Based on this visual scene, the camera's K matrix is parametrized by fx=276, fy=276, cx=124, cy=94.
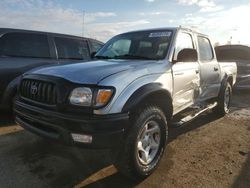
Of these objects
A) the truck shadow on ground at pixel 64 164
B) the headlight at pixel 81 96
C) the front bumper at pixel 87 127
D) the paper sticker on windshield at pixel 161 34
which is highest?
the paper sticker on windshield at pixel 161 34

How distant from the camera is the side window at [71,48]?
6.23 m

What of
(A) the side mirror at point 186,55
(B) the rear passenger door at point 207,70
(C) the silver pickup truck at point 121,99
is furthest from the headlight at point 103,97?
(B) the rear passenger door at point 207,70

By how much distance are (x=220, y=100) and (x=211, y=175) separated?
3213mm

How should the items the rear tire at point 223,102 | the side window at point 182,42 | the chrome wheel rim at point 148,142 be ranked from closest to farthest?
the chrome wheel rim at point 148,142, the side window at point 182,42, the rear tire at point 223,102

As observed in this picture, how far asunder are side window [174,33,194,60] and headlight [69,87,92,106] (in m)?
1.80

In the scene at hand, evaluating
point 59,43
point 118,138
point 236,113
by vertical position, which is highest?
point 59,43

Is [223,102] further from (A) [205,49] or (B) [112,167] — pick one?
(B) [112,167]

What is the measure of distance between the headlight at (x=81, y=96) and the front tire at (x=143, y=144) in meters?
0.60

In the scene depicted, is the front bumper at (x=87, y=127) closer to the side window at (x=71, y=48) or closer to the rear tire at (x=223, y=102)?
the side window at (x=71, y=48)

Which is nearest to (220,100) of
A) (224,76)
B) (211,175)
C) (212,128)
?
(224,76)

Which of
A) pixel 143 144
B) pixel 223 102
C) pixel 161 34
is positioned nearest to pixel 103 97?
pixel 143 144

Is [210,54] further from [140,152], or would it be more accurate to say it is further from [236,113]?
[140,152]

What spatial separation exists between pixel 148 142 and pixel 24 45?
3528mm

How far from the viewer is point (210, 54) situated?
5914 mm
